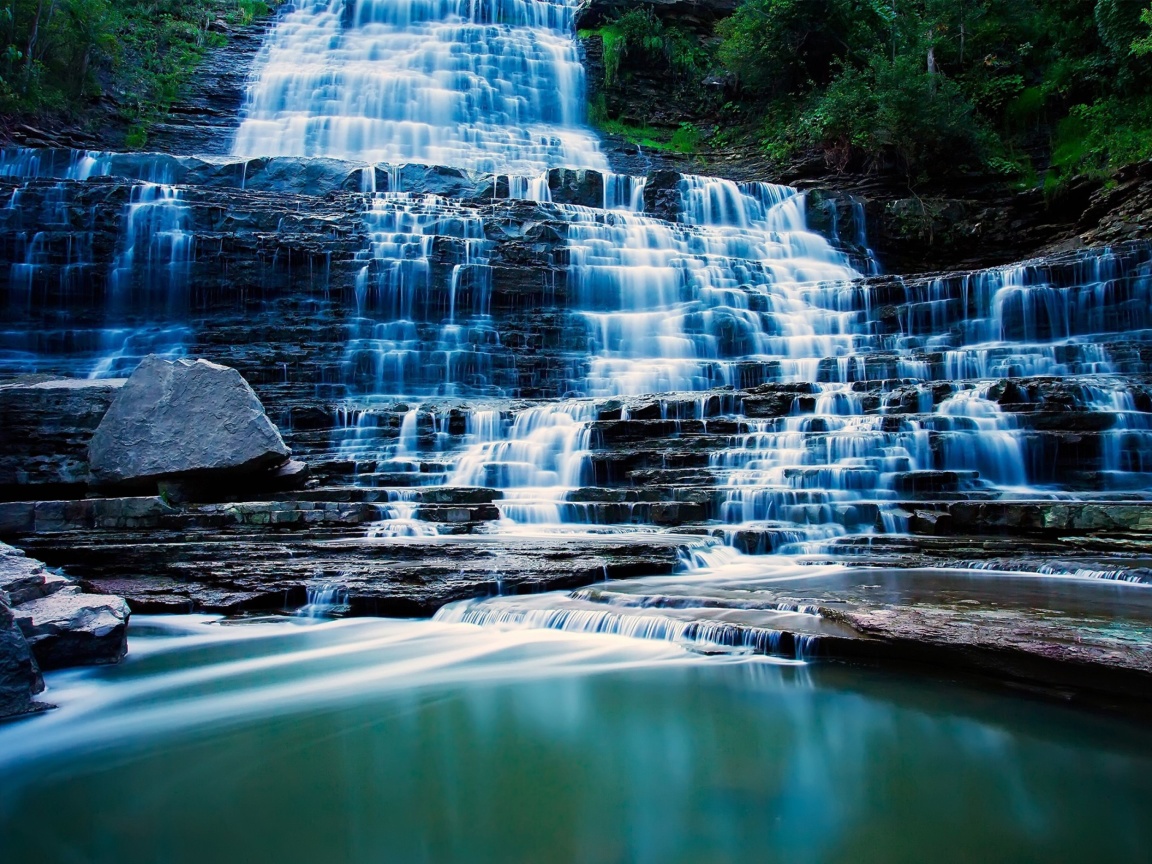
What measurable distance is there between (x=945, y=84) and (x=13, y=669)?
2384 cm

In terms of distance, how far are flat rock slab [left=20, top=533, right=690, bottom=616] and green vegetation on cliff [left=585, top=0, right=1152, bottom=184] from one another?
17.3m

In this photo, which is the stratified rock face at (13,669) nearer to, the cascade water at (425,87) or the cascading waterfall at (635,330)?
the cascading waterfall at (635,330)

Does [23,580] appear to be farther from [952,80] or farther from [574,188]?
[952,80]

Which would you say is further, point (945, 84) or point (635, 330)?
point (945, 84)

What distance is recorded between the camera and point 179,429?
344 inches

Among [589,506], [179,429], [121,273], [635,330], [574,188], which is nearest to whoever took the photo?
[179,429]

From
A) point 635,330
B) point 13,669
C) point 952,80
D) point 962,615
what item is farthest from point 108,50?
point 962,615

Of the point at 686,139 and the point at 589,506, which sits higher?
the point at 686,139

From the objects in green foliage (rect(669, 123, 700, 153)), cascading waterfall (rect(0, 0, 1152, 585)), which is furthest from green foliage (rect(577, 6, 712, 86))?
cascading waterfall (rect(0, 0, 1152, 585))

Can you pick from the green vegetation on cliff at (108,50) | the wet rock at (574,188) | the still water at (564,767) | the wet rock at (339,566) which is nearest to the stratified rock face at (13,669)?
the still water at (564,767)

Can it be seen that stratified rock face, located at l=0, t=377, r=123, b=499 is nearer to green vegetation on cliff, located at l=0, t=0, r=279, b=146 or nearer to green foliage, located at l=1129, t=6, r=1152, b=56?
green vegetation on cliff, located at l=0, t=0, r=279, b=146

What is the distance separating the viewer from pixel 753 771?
3061 mm

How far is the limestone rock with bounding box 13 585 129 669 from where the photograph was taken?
4398 mm

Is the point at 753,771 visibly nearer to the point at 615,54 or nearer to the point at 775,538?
the point at 775,538
